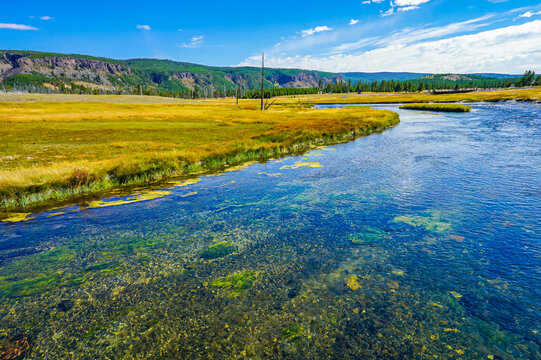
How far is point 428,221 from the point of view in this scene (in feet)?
43.3

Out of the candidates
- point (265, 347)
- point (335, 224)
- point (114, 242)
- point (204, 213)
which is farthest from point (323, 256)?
point (114, 242)

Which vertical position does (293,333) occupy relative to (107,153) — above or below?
below

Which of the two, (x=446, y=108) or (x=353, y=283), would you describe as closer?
(x=353, y=283)

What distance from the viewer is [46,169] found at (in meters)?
19.2

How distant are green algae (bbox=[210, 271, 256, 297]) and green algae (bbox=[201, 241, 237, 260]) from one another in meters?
1.49

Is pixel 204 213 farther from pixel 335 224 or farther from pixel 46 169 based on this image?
pixel 46 169

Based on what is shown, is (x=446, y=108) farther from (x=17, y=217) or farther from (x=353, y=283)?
(x=17, y=217)

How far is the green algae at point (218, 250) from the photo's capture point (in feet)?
35.1

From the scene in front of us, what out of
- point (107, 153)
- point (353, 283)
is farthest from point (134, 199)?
point (353, 283)

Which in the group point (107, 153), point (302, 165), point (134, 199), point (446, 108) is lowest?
point (134, 199)

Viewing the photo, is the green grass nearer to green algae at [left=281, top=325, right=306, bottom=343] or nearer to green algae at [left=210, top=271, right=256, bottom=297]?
green algae at [left=210, top=271, right=256, bottom=297]

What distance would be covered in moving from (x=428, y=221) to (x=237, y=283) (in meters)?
9.90

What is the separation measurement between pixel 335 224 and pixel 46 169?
20.3 m

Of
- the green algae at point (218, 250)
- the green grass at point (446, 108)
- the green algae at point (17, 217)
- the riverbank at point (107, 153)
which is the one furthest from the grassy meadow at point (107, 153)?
the green grass at point (446, 108)
